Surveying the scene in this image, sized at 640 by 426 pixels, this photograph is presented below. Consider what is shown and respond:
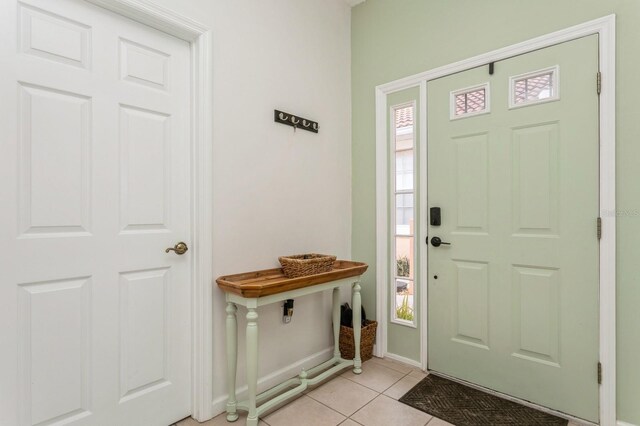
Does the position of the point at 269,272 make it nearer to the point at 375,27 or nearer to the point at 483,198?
the point at 483,198

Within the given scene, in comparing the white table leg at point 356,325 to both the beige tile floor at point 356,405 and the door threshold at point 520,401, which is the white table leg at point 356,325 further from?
the door threshold at point 520,401

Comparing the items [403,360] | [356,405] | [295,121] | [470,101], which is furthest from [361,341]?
[470,101]

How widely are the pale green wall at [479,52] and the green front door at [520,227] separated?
12 centimetres

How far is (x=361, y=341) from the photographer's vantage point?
2600 mm

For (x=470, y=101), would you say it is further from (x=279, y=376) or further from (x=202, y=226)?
(x=279, y=376)

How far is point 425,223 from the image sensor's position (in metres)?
2.49

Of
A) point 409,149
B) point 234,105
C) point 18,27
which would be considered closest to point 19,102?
point 18,27

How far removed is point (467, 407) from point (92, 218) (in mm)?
2315

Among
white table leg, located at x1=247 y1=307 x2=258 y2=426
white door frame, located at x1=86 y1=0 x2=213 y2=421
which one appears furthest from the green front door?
white door frame, located at x1=86 y1=0 x2=213 y2=421

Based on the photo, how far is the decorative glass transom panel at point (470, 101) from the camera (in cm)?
224

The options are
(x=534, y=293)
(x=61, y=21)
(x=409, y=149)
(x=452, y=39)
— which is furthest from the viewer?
(x=409, y=149)

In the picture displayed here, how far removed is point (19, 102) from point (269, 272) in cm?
149

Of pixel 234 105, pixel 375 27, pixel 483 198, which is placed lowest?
pixel 483 198

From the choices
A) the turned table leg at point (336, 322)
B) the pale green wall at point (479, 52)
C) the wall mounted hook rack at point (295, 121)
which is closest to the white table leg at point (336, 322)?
the turned table leg at point (336, 322)
